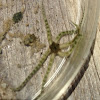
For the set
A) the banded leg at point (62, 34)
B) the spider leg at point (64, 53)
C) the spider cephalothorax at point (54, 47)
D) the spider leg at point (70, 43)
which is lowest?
the spider leg at point (64, 53)

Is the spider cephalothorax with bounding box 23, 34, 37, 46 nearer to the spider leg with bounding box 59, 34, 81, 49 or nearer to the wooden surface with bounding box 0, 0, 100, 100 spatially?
the wooden surface with bounding box 0, 0, 100, 100

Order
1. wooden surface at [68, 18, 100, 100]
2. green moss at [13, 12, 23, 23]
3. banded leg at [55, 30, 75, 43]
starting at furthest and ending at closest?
green moss at [13, 12, 23, 23] → banded leg at [55, 30, 75, 43] → wooden surface at [68, 18, 100, 100]

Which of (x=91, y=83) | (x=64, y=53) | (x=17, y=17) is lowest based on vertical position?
(x=91, y=83)

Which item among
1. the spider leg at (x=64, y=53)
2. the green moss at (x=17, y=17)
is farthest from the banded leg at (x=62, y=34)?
the green moss at (x=17, y=17)

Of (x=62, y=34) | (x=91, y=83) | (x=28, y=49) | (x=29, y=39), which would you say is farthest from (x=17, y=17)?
(x=91, y=83)

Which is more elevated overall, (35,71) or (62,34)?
(62,34)

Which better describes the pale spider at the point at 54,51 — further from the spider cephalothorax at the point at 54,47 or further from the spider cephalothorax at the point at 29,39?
the spider cephalothorax at the point at 29,39

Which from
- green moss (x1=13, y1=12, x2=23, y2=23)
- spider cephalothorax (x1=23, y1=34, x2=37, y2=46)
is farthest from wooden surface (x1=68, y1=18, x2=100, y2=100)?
green moss (x1=13, y1=12, x2=23, y2=23)

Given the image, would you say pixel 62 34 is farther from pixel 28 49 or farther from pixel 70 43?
pixel 28 49

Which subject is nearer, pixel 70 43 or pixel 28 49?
pixel 70 43
